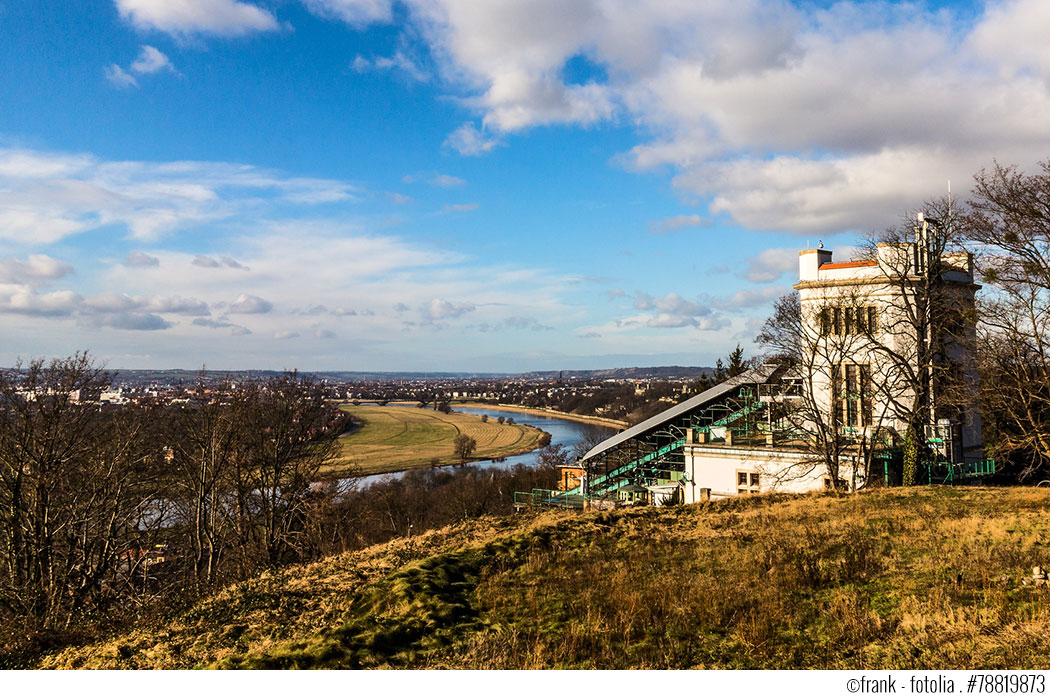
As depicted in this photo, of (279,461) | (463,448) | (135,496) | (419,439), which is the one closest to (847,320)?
(279,461)

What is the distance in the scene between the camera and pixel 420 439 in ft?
340

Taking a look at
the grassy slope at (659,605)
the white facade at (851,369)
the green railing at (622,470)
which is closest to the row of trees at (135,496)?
the grassy slope at (659,605)

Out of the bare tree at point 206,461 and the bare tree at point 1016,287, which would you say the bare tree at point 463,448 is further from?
the bare tree at point 1016,287

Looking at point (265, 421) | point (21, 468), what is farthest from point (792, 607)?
point (265, 421)

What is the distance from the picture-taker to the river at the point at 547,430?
75562mm

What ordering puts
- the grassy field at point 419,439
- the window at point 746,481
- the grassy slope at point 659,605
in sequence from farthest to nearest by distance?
the grassy field at point 419,439 < the window at point 746,481 < the grassy slope at point 659,605

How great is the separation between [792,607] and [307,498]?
931 inches

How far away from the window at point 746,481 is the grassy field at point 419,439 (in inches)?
1898

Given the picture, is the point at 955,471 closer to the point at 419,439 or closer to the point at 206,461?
the point at 206,461

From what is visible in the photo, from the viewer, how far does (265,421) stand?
29.0m

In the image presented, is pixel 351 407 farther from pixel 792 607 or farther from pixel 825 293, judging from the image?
pixel 792 607

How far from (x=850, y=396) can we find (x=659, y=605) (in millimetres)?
23659

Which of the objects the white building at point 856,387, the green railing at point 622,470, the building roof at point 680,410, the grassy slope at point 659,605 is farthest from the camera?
the building roof at point 680,410

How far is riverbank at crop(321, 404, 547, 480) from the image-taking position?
84.1 meters
